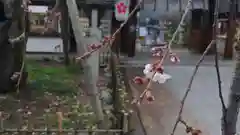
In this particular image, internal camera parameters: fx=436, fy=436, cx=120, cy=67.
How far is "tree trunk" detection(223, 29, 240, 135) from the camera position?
104 cm

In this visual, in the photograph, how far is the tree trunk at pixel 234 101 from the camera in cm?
104

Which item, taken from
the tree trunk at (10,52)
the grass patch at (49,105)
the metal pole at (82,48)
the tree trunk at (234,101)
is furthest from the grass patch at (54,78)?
the tree trunk at (234,101)

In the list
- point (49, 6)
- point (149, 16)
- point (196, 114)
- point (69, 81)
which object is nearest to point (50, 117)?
point (69, 81)

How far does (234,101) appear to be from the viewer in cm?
108

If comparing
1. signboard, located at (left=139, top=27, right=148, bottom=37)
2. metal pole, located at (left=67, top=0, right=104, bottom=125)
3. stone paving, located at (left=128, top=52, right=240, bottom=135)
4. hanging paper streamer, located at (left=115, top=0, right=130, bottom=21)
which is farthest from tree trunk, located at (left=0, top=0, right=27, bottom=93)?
signboard, located at (left=139, top=27, right=148, bottom=37)

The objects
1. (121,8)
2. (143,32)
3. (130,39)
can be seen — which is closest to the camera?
(121,8)

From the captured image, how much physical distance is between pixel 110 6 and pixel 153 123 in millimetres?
4109

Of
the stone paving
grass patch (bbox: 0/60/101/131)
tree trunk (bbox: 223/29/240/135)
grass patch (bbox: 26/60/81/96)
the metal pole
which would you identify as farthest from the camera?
grass patch (bbox: 26/60/81/96)

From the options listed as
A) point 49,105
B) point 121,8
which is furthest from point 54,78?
point 121,8

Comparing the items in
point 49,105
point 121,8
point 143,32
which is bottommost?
point 49,105

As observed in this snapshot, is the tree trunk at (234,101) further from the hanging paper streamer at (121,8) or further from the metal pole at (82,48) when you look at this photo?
the hanging paper streamer at (121,8)

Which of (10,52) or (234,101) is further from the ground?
(234,101)

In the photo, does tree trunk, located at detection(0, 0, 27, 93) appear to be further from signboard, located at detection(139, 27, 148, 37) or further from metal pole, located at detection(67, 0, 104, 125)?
signboard, located at detection(139, 27, 148, 37)

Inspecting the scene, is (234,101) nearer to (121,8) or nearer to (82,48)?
(82,48)
